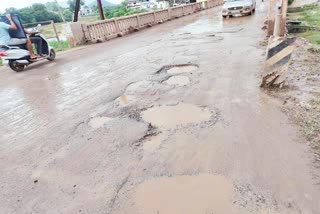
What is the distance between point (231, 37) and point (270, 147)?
8118 mm

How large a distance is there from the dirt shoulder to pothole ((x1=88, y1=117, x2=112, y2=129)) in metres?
2.72

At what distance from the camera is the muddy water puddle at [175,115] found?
147 inches

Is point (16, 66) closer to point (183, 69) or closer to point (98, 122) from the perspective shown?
point (183, 69)

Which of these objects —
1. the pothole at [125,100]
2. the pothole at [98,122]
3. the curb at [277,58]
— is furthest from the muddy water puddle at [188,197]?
the curb at [277,58]

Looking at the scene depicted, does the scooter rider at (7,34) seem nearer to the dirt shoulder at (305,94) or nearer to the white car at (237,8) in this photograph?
the dirt shoulder at (305,94)

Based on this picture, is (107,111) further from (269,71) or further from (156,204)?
(269,71)

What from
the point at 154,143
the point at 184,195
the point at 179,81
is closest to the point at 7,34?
the point at 179,81

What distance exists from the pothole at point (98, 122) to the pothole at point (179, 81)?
184 cm

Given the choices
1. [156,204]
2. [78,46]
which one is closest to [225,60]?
[156,204]

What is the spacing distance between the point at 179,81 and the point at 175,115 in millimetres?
1694

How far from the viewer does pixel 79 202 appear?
242 cm

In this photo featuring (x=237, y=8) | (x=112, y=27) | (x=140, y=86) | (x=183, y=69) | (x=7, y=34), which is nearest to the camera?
(x=140, y=86)

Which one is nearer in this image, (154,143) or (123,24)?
(154,143)

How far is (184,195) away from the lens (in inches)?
93.5
